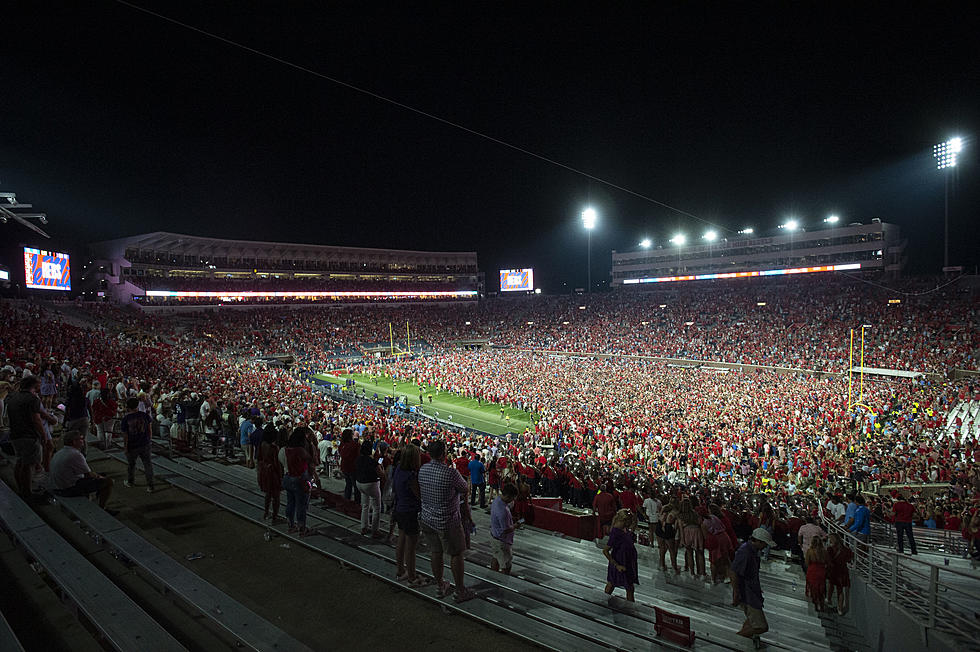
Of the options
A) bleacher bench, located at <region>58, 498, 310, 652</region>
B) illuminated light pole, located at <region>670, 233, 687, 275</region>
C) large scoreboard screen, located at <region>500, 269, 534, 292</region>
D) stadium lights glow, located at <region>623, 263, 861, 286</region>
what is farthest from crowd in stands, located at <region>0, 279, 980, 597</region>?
large scoreboard screen, located at <region>500, 269, 534, 292</region>

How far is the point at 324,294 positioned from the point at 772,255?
58292 mm

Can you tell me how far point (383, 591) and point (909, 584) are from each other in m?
4.94

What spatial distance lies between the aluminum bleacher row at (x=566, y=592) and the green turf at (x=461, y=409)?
58.6 ft

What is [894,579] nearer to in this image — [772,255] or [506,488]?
[506,488]

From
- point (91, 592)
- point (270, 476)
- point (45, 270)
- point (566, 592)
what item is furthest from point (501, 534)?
Answer: point (45, 270)

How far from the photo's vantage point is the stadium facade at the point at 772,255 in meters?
58.0

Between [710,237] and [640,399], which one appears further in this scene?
[710,237]

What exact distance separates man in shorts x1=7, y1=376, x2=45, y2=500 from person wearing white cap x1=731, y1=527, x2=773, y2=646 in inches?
297

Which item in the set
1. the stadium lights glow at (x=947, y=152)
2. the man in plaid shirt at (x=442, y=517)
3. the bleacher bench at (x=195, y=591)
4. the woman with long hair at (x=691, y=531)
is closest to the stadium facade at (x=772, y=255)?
the stadium lights glow at (x=947, y=152)

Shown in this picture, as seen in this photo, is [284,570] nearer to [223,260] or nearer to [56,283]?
[56,283]

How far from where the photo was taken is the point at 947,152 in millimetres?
34625

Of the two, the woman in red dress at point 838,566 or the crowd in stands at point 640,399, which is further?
the crowd in stands at point 640,399

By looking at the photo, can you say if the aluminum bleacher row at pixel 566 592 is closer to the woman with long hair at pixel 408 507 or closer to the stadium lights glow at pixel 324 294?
the woman with long hair at pixel 408 507

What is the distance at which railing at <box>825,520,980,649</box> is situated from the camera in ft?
13.1
